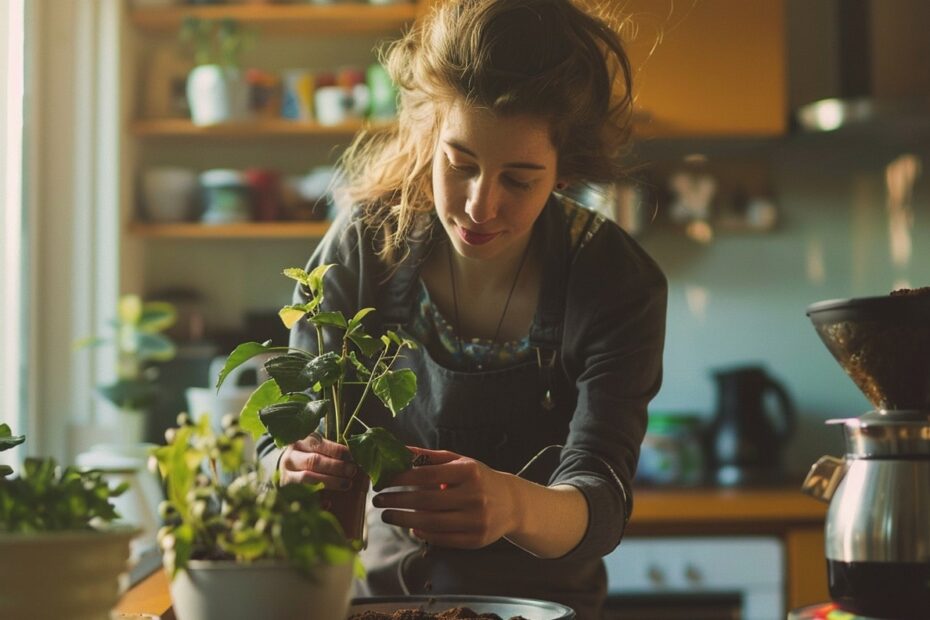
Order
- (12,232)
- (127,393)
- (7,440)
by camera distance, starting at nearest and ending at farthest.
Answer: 1. (7,440)
2. (12,232)
3. (127,393)

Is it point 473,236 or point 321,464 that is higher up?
point 473,236

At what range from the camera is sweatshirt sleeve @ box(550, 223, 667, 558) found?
1274 millimetres

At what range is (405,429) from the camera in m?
1.49

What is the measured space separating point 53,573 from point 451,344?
0.77 metres

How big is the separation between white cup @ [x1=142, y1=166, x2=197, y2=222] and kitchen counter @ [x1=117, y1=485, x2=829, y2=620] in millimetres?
1401

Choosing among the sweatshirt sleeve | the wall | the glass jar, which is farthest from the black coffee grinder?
the wall

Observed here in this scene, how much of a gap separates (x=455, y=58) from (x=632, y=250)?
1.12 ft

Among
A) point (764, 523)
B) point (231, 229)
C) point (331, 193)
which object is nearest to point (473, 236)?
point (331, 193)

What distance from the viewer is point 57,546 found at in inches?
28.7

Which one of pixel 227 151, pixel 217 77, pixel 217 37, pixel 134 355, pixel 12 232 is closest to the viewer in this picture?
pixel 12 232

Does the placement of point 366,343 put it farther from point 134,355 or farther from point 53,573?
point 134,355

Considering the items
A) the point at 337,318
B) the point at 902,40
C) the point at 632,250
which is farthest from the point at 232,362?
the point at 902,40

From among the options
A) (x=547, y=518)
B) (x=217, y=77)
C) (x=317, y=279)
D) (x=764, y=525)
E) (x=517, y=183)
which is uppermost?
(x=217, y=77)

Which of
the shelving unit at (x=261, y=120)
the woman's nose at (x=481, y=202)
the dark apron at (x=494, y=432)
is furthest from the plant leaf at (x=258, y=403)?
the shelving unit at (x=261, y=120)
